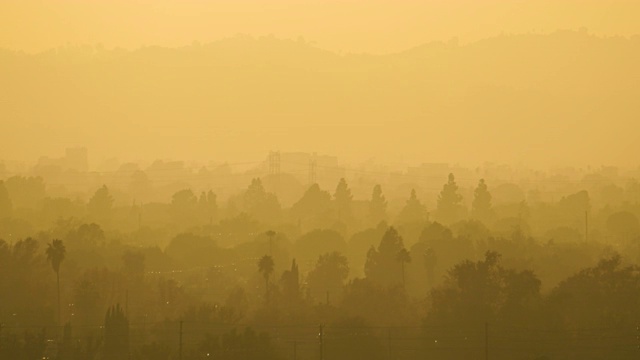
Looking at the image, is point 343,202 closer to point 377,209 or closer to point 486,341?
point 377,209

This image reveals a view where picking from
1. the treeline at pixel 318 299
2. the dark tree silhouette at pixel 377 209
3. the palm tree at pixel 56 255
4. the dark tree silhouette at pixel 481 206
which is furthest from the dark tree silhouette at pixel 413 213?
the palm tree at pixel 56 255

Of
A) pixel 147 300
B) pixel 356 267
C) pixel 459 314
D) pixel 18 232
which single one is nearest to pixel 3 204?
pixel 18 232

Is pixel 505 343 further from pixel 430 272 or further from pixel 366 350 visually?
pixel 430 272

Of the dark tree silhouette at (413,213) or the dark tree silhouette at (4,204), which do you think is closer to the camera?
the dark tree silhouette at (4,204)

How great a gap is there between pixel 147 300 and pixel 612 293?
23.1m

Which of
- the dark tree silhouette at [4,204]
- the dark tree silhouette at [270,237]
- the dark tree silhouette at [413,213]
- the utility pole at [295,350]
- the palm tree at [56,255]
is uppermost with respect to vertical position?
the dark tree silhouette at [4,204]

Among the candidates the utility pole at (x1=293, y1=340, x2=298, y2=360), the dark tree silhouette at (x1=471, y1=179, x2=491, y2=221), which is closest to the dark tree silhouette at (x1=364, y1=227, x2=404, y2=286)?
the utility pole at (x1=293, y1=340, x2=298, y2=360)

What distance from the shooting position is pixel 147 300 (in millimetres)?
51781

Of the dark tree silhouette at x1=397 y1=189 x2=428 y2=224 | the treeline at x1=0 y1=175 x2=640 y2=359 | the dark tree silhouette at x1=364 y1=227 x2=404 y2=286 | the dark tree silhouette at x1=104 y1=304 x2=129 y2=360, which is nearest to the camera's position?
the dark tree silhouette at x1=104 y1=304 x2=129 y2=360

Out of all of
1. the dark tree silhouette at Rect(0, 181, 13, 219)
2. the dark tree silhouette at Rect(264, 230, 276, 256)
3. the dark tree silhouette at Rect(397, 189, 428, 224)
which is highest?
the dark tree silhouette at Rect(0, 181, 13, 219)

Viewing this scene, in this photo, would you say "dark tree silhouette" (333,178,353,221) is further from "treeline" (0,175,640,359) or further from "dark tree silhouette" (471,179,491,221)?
"treeline" (0,175,640,359)

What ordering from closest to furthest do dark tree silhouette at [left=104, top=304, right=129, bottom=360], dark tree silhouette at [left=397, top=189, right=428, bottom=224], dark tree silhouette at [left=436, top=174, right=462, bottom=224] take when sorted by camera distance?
dark tree silhouette at [left=104, top=304, right=129, bottom=360], dark tree silhouette at [left=397, top=189, right=428, bottom=224], dark tree silhouette at [left=436, top=174, right=462, bottom=224]

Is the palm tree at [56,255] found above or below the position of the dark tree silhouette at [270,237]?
below

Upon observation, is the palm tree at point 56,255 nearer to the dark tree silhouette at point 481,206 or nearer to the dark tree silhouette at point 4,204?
the dark tree silhouette at point 4,204
